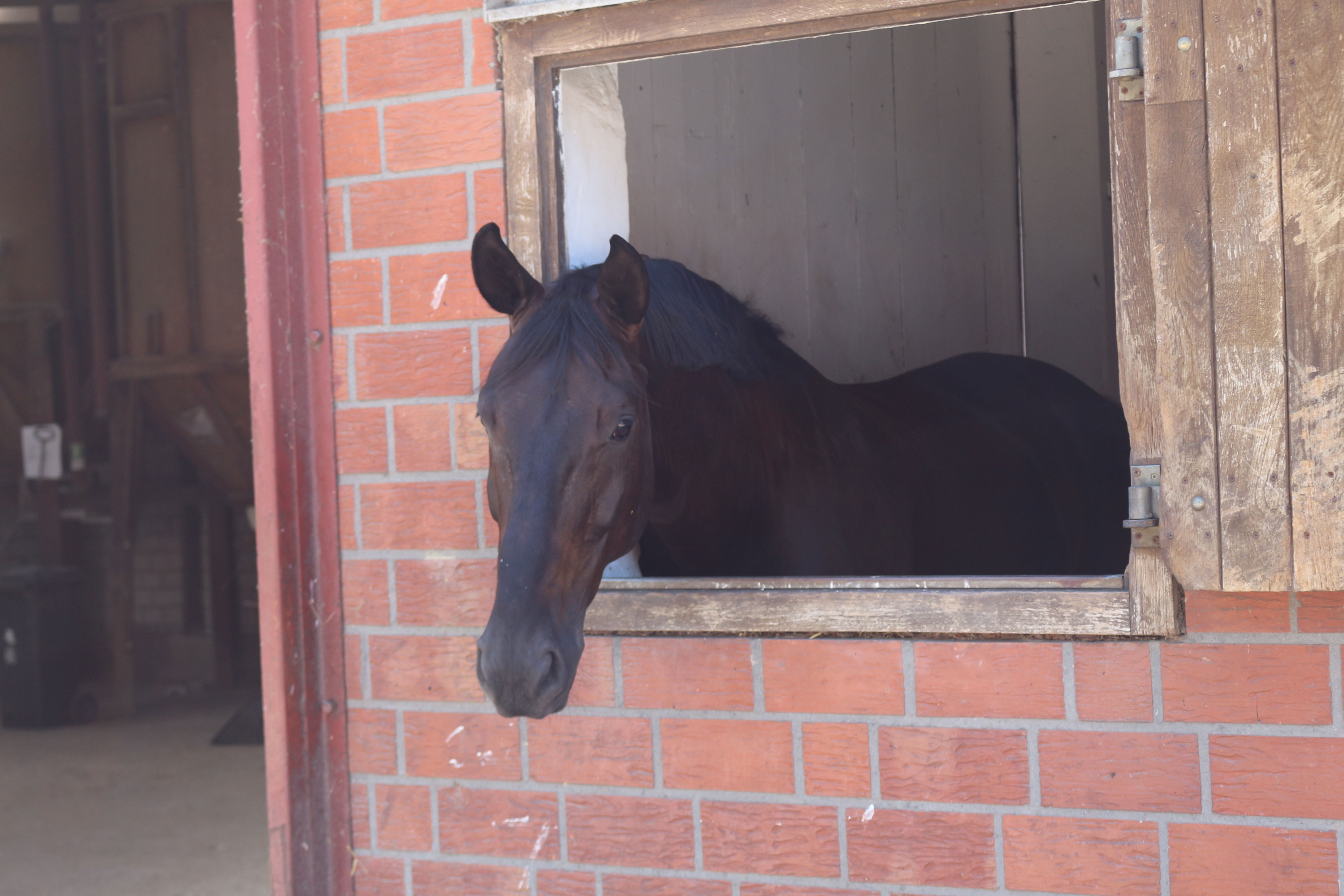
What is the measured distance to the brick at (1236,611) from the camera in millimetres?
1779

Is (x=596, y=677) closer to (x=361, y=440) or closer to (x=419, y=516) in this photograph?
(x=419, y=516)

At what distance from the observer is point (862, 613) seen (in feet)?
6.47

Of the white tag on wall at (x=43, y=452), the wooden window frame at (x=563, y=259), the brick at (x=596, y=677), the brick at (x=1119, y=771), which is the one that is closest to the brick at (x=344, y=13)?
the wooden window frame at (x=563, y=259)

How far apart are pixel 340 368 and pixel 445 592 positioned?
0.53 metres

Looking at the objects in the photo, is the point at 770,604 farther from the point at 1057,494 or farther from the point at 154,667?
the point at 154,667

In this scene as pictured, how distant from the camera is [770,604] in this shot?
2.04m

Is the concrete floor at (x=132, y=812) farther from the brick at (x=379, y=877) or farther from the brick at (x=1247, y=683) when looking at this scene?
the brick at (x=1247, y=683)

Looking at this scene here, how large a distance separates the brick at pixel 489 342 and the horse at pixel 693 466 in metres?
0.17

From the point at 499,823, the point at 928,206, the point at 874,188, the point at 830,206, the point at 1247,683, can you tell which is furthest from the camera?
the point at 928,206

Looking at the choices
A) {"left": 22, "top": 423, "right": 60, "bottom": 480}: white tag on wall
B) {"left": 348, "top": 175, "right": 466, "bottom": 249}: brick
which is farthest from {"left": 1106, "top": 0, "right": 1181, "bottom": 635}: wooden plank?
{"left": 22, "top": 423, "right": 60, "bottom": 480}: white tag on wall

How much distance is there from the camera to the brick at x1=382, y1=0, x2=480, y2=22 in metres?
2.28

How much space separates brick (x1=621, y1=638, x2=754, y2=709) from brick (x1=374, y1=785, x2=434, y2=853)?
52 cm

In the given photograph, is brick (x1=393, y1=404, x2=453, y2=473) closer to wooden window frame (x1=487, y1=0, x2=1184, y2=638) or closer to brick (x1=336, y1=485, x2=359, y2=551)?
brick (x1=336, y1=485, x2=359, y2=551)

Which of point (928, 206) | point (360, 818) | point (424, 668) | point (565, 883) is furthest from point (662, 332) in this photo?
point (928, 206)
